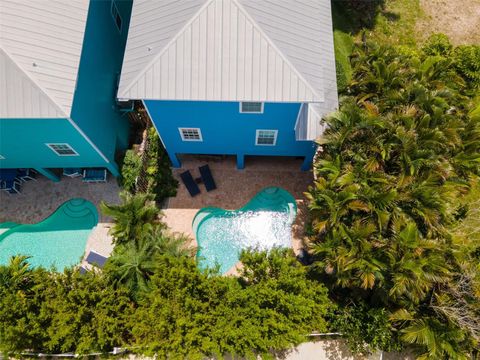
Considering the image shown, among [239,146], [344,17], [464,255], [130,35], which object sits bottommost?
[464,255]

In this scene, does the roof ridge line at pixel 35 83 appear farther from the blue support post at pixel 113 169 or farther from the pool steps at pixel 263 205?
the pool steps at pixel 263 205

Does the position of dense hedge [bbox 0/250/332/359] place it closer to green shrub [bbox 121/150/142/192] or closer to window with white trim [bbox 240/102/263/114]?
green shrub [bbox 121/150/142/192]

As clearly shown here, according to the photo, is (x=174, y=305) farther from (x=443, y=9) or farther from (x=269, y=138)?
(x=443, y=9)

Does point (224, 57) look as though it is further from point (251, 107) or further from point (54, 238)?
point (54, 238)

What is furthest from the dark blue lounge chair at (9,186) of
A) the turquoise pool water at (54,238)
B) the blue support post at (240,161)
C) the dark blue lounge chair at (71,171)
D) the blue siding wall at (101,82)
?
the blue support post at (240,161)

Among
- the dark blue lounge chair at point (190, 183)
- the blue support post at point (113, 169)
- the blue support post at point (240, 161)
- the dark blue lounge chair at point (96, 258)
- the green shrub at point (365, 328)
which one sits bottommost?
the dark blue lounge chair at point (96, 258)

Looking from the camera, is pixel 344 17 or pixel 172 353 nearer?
pixel 172 353

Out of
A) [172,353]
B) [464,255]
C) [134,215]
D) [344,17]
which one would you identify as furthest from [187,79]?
[344,17]
